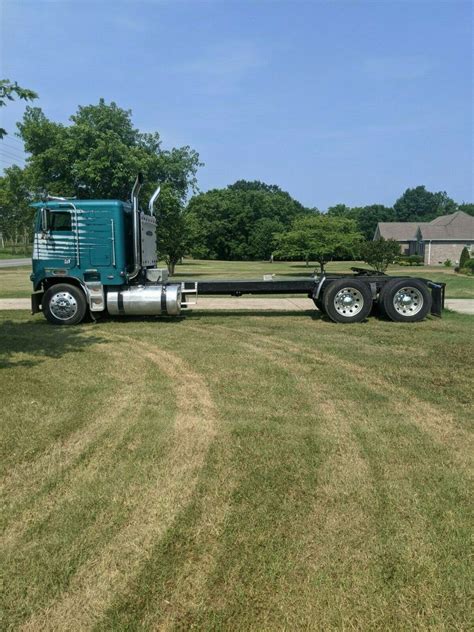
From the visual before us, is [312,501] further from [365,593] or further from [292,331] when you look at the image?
[292,331]

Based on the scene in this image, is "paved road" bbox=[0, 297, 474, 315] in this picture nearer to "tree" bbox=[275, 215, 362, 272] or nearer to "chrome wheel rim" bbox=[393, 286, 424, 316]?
"chrome wheel rim" bbox=[393, 286, 424, 316]

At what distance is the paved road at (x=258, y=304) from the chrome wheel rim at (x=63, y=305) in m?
4.16

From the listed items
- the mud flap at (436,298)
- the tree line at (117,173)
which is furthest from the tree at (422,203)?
the mud flap at (436,298)

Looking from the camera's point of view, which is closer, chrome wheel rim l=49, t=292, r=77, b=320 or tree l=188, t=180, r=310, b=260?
chrome wheel rim l=49, t=292, r=77, b=320

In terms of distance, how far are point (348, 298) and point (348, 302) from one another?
0.31 feet

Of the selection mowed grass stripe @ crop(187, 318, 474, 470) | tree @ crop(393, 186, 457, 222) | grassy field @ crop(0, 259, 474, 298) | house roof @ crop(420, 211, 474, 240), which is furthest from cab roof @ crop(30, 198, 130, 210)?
tree @ crop(393, 186, 457, 222)

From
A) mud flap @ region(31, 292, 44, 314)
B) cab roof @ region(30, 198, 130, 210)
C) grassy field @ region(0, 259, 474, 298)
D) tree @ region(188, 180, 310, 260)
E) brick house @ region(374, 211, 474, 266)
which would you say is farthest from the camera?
tree @ region(188, 180, 310, 260)

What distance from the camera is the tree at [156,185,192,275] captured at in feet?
91.6

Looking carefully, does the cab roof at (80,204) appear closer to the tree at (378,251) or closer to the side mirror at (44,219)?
the side mirror at (44,219)

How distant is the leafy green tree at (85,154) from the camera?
78.2 feet

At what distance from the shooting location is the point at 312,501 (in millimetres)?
3674

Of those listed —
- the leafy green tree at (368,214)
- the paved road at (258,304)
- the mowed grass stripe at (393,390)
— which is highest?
the leafy green tree at (368,214)

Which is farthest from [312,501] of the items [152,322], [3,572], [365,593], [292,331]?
[152,322]

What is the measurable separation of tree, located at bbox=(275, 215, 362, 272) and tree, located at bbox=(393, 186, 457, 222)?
345 ft
